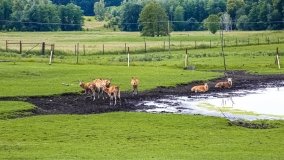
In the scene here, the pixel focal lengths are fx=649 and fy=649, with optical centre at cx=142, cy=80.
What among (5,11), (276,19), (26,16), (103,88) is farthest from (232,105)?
(5,11)

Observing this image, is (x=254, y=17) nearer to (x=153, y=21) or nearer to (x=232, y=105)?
(x=153, y=21)

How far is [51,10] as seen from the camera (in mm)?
193375

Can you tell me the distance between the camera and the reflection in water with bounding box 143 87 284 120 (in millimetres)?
40541

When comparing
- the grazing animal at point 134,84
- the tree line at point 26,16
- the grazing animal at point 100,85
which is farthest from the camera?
the tree line at point 26,16

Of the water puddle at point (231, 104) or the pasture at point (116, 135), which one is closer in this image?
the pasture at point (116, 135)

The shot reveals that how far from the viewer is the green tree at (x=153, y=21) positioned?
582 ft

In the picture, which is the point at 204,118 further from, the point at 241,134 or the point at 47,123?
the point at 47,123

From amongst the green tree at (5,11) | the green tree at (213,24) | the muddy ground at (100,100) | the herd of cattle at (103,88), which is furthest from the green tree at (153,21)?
the herd of cattle at (103,88)

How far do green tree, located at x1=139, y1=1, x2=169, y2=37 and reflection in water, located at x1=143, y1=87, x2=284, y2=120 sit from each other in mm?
125242

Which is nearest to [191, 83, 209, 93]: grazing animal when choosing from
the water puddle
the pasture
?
the water puddle

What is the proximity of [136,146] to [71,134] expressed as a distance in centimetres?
440

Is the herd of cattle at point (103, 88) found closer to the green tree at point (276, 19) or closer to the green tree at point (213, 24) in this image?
the green tree at point (213, 24)

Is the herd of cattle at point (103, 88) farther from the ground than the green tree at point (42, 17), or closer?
closer

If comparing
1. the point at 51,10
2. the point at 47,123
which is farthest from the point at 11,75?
the point at 51,10
